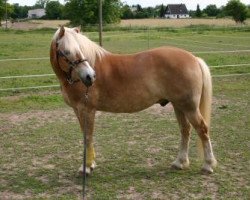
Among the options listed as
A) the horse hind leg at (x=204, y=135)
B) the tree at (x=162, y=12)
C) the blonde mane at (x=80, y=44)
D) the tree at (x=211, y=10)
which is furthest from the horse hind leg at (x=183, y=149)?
the tree at (x=162, y=12)

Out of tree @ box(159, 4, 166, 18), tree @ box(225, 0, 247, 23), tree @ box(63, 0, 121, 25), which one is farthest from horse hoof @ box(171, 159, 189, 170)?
tree @ box(159, 4, 166, 18)

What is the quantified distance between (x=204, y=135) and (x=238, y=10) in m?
47.5

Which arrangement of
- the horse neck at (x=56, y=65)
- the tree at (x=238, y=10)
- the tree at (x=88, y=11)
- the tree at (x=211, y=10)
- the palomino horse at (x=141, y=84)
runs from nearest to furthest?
the horse neck at (x=56, y=65)
the palomino horse at (x=141, y=84)
the tree at (x=88, y=11)
the tree at (x=238, y=10)
the tree at (x=211, y=10)

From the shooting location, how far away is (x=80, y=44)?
368cm

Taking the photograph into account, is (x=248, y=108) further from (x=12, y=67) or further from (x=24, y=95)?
(x=12, y=67)

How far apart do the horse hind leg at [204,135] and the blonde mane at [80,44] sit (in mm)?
1173

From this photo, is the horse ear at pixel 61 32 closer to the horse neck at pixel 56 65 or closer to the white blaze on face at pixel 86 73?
the horse neck at pixel 56 65

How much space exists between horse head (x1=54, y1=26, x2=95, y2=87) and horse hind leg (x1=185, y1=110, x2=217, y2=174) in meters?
1.21

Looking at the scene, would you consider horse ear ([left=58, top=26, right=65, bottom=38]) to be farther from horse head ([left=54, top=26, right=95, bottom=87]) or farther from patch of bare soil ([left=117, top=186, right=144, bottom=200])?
patch of bare soil ([left=117, top=186, right=144, bottom=200])

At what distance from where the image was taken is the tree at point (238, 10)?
157 ft

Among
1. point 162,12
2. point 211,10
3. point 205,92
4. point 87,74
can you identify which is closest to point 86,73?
point 87,74

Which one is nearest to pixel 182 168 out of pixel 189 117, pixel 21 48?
pixel 189 117

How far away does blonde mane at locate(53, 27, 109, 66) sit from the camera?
11.8 feet

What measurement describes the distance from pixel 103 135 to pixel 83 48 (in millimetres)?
2219
